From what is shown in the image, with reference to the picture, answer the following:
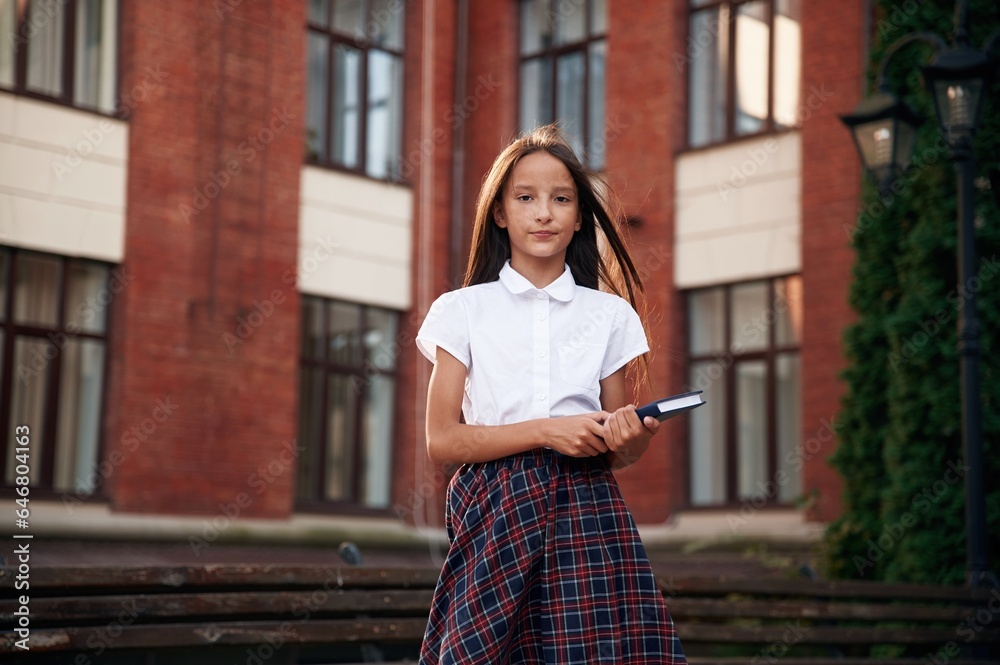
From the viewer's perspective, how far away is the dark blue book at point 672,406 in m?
2.74

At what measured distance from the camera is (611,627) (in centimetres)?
298

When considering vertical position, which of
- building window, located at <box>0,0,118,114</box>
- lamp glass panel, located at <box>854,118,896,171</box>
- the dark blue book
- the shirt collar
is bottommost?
the dark blue book

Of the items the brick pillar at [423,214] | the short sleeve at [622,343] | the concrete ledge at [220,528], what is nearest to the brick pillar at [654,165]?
the brick pillar at [423,214]

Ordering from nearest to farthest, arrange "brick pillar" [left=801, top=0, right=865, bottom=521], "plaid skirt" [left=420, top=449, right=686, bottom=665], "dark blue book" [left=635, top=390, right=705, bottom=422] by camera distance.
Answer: "dark blue book" [left=635, top=390, right=705, bottom=422] → "plaid skirt" [left=420, top=449, right=686, bottom=665] → "brick pillar" [left=801, top=0, right=865, bottom=521]

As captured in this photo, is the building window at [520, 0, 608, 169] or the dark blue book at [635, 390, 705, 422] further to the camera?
the building window at [520, 0, 608, 169]

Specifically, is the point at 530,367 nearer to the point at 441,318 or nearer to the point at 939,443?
the point at 441,318

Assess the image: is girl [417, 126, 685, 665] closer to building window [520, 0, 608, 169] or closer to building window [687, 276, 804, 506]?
building window [687, 276, 804, 506]

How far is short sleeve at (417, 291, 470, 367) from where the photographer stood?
319 centimetres
